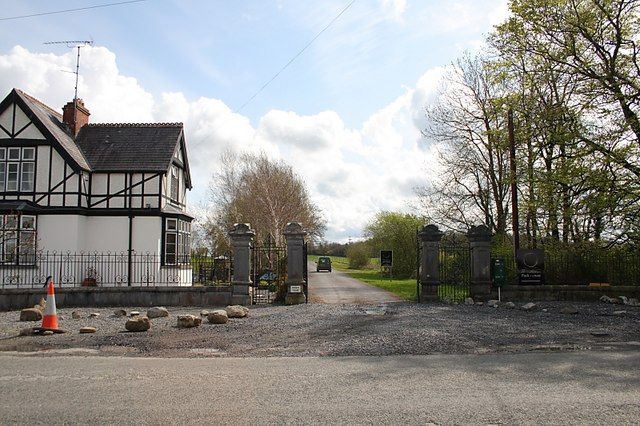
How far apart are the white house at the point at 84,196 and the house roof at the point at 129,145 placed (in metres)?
0.05

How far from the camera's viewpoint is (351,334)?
11.3m

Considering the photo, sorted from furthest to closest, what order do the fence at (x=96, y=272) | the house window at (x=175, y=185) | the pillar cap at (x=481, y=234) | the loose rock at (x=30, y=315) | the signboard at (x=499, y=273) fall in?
the house window at (x=175, y=185) → the fence at (x=96, y=272) → the pillar cap at (x=481, y=234) → the signboard at (x=499, y=273) → the loose rock at (x=30, y=315)

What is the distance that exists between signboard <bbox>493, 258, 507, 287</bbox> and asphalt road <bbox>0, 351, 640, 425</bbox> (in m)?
8.24

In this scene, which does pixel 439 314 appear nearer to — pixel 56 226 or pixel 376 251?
pixel 56 226

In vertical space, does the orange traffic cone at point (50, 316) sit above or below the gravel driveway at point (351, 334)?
above

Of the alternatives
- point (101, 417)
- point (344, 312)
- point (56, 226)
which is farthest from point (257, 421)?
point (56, 226)

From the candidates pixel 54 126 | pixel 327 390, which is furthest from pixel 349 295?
pixel 327 390

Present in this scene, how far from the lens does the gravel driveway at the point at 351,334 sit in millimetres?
9922

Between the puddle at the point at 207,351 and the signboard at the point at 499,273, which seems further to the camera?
the signboard at the point at 499,273

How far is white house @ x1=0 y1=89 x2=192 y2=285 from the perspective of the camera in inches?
977

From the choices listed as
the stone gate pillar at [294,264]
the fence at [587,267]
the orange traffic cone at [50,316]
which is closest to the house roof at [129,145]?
the stone gate pillar at [294,264]

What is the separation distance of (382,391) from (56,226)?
72.8ft

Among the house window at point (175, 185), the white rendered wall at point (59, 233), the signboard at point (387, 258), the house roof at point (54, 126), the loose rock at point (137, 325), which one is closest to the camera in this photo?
the loose rock at point (137, 325)

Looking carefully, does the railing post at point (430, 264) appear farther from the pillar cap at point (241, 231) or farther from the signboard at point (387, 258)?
the signboard at point (387, 258)
